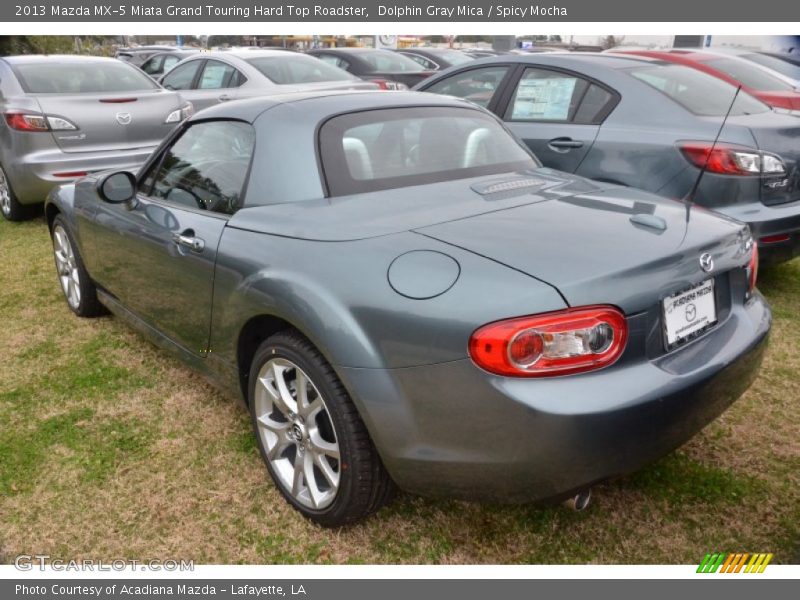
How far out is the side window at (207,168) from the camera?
9.37ft

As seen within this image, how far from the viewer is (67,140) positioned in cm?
617

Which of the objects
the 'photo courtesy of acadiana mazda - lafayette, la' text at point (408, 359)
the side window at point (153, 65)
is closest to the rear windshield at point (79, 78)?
the 'photo courtesy of acadiana mazda - lafayette, la' text at point (408, 359)

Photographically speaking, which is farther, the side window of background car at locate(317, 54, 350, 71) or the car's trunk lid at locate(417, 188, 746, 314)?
the side window of background car at locate(317, 54, 350, 71)

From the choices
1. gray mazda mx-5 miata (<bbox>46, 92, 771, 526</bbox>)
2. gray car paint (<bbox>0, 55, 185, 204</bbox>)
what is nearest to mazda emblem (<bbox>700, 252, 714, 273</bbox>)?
gray mazda mx-5 miata (<bbox>46, 92, 771, 526</bbox>)

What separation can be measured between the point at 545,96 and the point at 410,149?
2.46m

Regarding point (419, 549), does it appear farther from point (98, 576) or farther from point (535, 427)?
point (98, 576)

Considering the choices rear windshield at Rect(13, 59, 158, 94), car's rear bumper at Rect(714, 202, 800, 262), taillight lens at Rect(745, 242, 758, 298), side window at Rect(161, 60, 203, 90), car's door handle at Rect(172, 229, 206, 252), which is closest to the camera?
taillight lens at Rect(745, 242, 758, 298)

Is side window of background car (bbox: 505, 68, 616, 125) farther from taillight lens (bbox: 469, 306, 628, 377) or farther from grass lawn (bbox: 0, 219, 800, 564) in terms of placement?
taillight lens (bbox: 469, 306, 628, 377)

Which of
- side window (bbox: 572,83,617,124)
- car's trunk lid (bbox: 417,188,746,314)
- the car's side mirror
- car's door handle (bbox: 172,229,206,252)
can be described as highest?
side window (bbox: 572,83,617,124)

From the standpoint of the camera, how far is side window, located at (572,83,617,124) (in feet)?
15.1

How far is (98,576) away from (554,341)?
1.74 meters

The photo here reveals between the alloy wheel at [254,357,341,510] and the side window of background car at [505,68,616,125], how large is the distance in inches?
122

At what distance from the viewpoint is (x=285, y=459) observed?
2.67 meters

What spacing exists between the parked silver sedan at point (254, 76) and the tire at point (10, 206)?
233 centimetres
